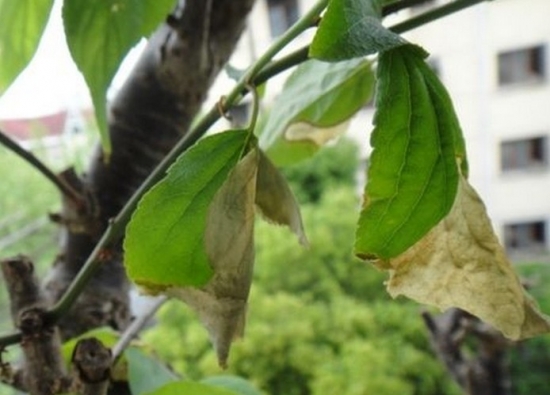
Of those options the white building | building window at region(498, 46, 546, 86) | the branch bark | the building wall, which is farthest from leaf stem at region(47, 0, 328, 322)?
building window at region(498, 46, 546, 86)

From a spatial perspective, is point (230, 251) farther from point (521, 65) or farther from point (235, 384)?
point (521, 65)

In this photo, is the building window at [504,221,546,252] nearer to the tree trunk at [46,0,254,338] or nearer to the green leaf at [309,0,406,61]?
the tree trunk at [46,0,254,338]

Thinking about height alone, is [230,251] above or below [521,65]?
above

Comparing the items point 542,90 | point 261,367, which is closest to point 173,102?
point 261,367

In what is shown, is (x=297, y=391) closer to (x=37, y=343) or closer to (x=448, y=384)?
(x=448, y=384)

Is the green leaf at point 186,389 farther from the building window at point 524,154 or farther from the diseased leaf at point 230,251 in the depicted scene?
the building window at point 524,154

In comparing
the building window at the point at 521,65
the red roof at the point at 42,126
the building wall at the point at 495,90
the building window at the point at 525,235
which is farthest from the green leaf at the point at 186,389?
the building window at the point at 525,235

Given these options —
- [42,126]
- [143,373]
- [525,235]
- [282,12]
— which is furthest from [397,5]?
[525,235]
